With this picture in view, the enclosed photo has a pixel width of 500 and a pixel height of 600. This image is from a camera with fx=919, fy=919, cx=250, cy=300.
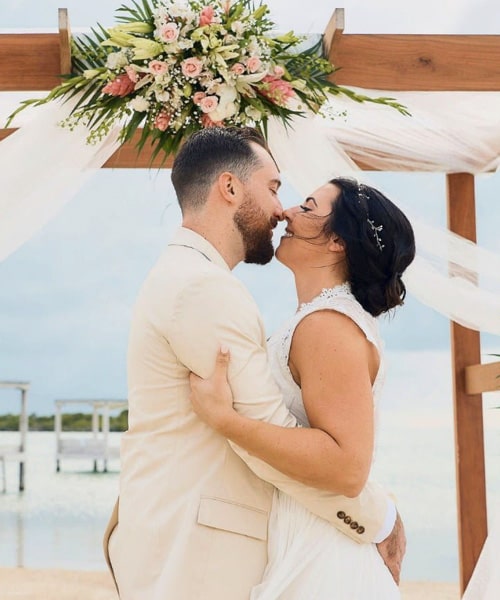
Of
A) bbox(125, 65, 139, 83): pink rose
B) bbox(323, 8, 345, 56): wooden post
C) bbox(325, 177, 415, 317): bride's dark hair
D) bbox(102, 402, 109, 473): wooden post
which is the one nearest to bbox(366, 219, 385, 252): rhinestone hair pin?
bbox(325, 177, 415, 317): bride's dark hair

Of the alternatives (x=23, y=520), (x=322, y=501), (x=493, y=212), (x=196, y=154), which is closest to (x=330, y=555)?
(x=322, y=501)

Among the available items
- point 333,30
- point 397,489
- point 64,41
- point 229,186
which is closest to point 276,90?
point 333,30

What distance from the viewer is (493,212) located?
526cm

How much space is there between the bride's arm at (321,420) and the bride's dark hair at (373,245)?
24 cm

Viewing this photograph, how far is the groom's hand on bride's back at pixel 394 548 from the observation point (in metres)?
2.01

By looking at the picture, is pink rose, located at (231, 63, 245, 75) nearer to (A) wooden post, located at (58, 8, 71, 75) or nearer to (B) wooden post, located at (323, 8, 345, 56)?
(B) wooden post, located at (323, 8, 345, 56)

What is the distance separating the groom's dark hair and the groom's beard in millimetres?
76

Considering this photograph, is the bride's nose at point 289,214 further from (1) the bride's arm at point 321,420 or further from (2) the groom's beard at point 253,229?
(1) the bride's arm at point 321,420

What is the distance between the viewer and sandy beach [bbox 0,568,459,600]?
5.82 meters

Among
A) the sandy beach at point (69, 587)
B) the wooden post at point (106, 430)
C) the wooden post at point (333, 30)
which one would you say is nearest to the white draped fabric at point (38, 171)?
the wooden post at point (333, 30)

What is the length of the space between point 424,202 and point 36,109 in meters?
1.94

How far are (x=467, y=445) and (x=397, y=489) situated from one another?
11315 millimetres

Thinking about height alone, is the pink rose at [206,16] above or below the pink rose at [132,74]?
above

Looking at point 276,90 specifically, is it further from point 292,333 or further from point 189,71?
point 292,333
